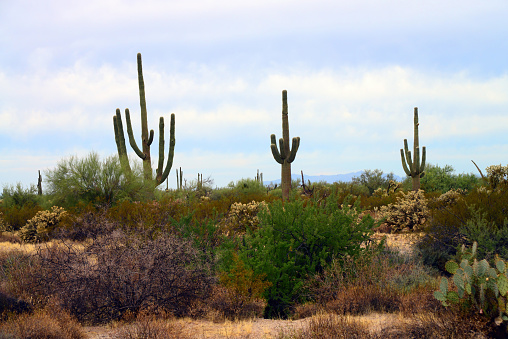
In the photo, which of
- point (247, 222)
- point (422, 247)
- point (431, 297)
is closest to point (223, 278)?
point (431, 297)

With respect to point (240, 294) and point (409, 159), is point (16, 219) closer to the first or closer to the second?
point (240, 294)

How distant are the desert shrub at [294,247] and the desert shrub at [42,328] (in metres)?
3.38

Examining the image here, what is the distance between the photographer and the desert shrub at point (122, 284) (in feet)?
24.0

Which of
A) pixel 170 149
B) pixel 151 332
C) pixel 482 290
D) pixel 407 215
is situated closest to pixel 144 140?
pixel 170 149

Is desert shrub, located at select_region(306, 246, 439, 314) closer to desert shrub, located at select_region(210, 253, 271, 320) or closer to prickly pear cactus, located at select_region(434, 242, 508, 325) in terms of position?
prickly pear cactus, located at select_region(434, 242, 508, 325)

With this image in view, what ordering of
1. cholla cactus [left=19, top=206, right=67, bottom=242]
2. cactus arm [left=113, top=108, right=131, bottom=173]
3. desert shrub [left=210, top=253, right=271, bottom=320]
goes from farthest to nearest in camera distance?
cactus arm [left=113, top=108, right=131, bottom=173] < cholla cactus [left=19, top=206, right=67, bottom=242] < desert shrub [left=210, top=253, right=271, bottom=320]

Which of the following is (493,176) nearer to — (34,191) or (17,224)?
(17,224)

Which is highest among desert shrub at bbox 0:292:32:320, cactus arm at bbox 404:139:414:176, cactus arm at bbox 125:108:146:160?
cactus arm at bbox 125:108:146:160

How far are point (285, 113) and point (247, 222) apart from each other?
669 cm

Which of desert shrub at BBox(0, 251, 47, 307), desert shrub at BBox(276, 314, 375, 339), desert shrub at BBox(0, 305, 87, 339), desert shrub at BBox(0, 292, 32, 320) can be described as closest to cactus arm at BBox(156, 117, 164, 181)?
desert shrub at BBox(0, 251, 47, 307)

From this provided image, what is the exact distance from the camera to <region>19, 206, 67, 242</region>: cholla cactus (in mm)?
16891

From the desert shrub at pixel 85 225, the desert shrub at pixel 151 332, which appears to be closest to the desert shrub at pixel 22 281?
the desert shrub at pixel 85 225

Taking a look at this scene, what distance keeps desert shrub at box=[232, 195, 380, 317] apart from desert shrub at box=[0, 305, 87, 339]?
11.1 feet

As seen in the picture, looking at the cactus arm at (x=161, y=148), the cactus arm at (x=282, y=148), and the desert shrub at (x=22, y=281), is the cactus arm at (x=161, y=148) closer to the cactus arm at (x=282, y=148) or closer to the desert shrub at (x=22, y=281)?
the cactus arm at (x=282, y=148)
